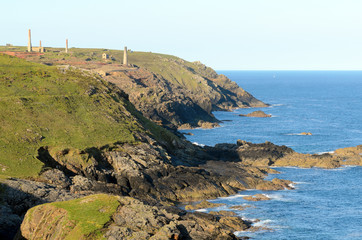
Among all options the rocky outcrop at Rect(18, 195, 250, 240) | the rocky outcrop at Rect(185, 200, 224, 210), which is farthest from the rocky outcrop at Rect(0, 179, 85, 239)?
the rocky outcrop at Rect(185, 200, 224, 210)

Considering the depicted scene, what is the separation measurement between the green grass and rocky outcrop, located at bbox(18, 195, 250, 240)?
2228 cm

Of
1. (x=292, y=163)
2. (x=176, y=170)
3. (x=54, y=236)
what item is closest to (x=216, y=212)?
(x=176, y=170)

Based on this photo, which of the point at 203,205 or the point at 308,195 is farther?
the point at 308,195

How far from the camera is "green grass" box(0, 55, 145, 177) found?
69.0m

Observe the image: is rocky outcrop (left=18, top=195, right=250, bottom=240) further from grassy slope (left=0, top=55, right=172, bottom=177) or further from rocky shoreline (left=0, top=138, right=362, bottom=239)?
grassy slope (left=0, top=55, right=172, bottom=177)

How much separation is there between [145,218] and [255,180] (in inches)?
1709

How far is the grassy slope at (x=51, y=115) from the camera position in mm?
69075

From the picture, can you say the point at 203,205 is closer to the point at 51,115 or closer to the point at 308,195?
the point at 308,195

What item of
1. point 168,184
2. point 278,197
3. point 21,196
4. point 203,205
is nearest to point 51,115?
point 168,184

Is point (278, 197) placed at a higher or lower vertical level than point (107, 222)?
lower

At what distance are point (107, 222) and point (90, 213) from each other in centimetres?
180

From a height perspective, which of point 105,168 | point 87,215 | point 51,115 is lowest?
point 105,168

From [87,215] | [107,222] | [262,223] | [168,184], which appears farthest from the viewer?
[168,184]

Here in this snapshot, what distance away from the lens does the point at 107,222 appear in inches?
1518
